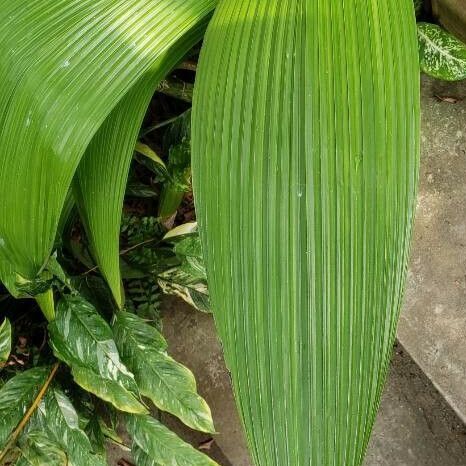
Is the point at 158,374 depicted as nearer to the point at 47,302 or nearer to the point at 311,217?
the point at 47,302

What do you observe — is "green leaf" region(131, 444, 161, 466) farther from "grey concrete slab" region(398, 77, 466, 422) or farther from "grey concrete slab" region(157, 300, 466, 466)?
"grey concrete slab" region(398, 77, 466, 422)

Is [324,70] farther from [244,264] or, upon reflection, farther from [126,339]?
[126,339]

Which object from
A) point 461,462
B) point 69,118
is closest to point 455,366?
point 461,462

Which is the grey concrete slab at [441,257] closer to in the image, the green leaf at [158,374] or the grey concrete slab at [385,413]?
the grey concrete slab at [385,413]

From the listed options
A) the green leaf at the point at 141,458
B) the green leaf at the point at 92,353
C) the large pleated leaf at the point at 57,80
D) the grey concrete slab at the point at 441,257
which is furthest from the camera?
the grey concrete slab at the point at 441,257

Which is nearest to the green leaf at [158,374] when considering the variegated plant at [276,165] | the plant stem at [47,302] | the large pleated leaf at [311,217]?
the plant stem at [47,302]

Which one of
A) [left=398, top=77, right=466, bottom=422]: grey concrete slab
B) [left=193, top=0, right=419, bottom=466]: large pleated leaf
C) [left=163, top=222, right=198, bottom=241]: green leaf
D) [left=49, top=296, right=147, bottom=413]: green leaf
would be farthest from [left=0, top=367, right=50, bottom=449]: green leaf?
[left=398, top=77, right=466, bottom=422]: grey concrete slab
